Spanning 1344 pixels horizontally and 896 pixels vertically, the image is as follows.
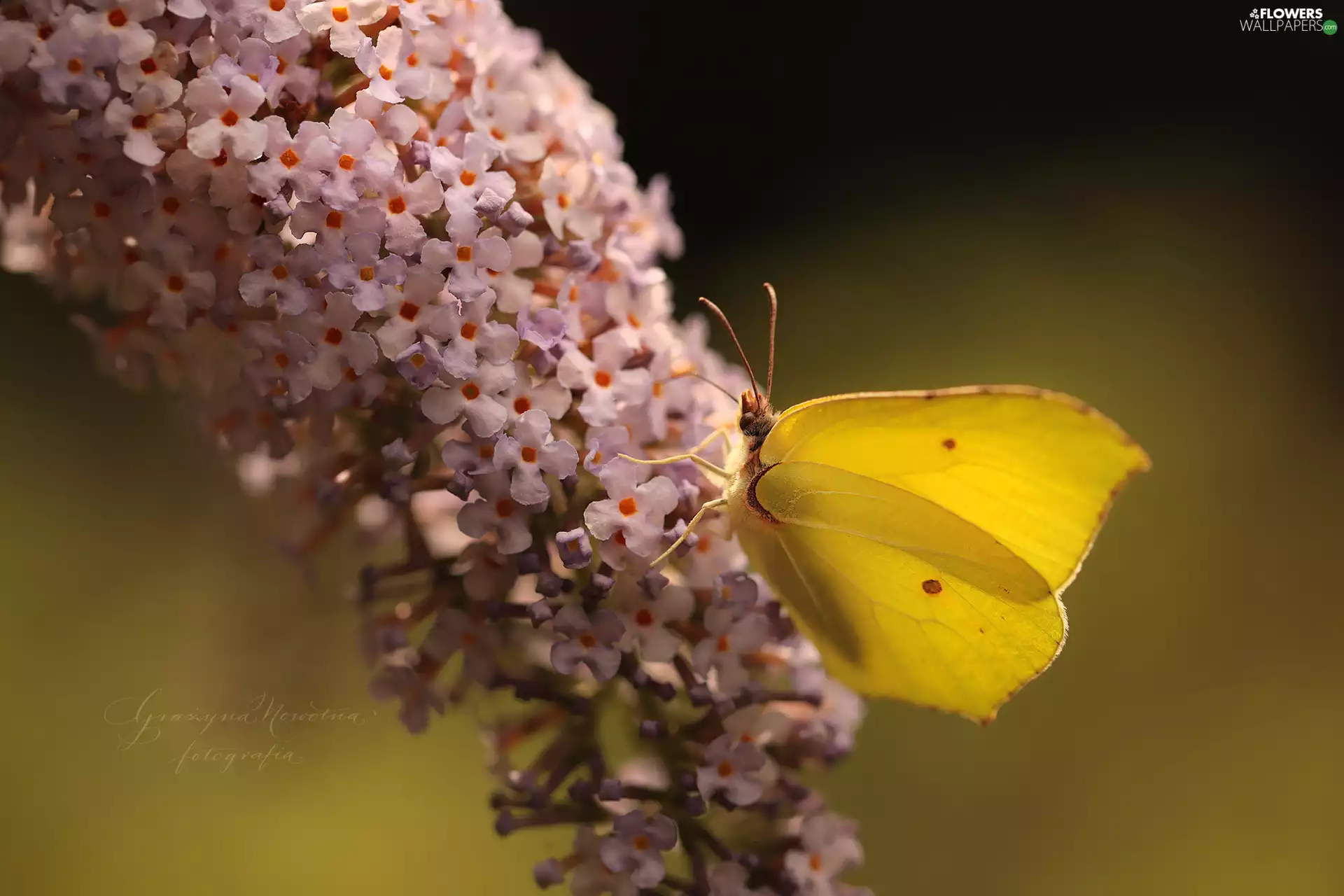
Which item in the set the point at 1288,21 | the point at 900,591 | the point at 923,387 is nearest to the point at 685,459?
the point at 900,591

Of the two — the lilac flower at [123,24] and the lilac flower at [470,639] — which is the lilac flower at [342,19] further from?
the lilac flower at [470,639]

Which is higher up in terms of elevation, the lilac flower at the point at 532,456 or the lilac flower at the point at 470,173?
the lilac flower at the point at 470,173

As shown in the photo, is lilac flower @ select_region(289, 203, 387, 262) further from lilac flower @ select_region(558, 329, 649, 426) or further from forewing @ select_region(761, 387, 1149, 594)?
forewing @ select_region(761, 387, 1149, 594)

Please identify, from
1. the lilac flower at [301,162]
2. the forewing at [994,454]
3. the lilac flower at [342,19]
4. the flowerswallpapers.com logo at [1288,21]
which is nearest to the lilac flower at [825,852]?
the forewing at [994,454]

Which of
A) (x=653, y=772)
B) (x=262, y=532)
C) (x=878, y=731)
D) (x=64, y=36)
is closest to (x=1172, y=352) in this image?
(x=878, y=731)

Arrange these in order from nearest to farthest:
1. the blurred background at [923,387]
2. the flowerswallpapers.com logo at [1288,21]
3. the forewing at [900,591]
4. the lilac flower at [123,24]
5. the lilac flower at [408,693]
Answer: the lilac flower at [123,24] → the forewing at [900,591] → the lilac flower at [408,693] → the blurred background at [923,387] → the flowerswallpapers.com logo at [1288,21]

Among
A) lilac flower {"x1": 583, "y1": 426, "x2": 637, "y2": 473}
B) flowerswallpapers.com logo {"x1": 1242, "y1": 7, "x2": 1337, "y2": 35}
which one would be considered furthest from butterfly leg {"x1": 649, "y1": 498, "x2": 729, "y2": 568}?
flowerswallpapers.com logo {"x1": 1242, "y1": 7, "x2": 1337, "y2": 35}

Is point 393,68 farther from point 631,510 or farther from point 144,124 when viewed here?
point 631,510
